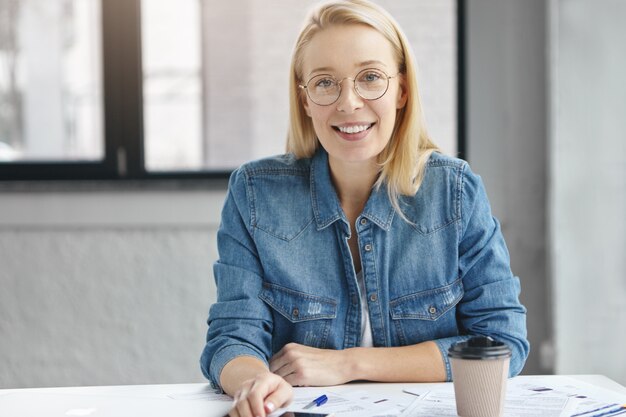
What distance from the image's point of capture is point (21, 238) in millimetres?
2525

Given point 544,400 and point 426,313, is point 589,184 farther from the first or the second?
point 544,400

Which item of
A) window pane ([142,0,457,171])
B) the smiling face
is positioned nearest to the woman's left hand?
the smiling face

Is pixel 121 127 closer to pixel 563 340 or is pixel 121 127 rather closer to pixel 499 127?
pixel 499 127

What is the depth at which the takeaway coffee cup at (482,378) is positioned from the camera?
3.06ft

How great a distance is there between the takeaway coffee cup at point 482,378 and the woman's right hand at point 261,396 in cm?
24

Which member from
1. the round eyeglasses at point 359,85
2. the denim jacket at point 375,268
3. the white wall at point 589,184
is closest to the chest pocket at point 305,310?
the denim jacket at point 375,268

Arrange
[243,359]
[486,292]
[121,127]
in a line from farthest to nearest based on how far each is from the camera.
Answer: [121,127] < [486,292] < [243,359]

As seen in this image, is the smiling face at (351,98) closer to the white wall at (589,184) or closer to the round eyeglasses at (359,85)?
the round eyeglasses at (359,85)

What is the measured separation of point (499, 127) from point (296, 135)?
1.20 m

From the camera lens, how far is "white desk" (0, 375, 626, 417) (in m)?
0.98

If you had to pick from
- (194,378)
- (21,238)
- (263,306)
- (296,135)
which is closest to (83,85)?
(21,238)

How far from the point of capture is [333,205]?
1.38 metres

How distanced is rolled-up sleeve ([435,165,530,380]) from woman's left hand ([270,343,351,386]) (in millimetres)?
191

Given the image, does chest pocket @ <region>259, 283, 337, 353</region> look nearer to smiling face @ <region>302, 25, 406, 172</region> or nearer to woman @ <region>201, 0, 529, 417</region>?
woman @ <region>201, 0, 529, 417</region>
